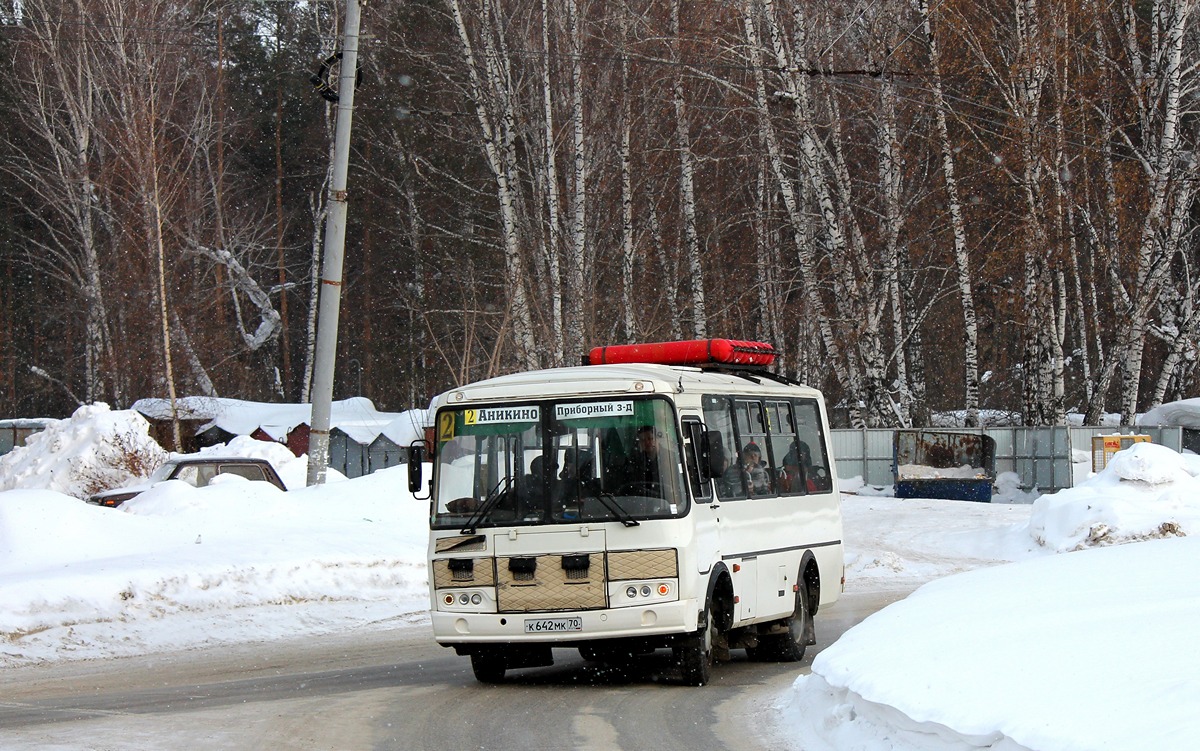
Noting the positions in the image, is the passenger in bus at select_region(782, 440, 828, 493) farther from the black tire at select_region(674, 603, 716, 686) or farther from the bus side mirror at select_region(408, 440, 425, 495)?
the bus side mirror at select_region(408, 440, 425, 495)

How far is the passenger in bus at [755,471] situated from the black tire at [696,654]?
1.59 m

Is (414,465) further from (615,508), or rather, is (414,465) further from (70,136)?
(70,136)

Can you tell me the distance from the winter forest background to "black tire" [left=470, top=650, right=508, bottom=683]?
13591 millimetres

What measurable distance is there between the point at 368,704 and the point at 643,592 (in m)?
2.17

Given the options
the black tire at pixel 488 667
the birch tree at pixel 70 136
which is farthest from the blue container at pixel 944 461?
the birch tree at pixel 70 136

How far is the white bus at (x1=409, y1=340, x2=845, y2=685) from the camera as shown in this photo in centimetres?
1109

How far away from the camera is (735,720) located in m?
9.80

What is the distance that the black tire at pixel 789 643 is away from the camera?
44.1 ft

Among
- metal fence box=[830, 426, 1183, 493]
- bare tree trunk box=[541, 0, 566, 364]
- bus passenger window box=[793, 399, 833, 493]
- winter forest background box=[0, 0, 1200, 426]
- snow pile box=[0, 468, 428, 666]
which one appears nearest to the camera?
bus passenger window box=[793, 399, 833, 493]

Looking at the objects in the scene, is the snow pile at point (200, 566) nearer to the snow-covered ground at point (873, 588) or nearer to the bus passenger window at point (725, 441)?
the snow-covered ground at point (873, 588)

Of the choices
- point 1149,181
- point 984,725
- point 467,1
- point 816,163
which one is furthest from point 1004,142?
point 984,725

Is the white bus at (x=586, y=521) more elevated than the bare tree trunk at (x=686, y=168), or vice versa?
the bare tree trunk at (x=686, y=168)

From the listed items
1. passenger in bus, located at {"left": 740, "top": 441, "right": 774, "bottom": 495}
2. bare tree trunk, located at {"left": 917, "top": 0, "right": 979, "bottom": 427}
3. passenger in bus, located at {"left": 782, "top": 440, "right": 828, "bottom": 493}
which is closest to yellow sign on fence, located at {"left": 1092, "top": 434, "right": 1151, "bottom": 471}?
bare tree trunk, located at {"left": 917, "top": 0, "right": 979, "bottom": 427}

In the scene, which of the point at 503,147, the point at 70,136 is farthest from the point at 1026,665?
the point at 70,136
